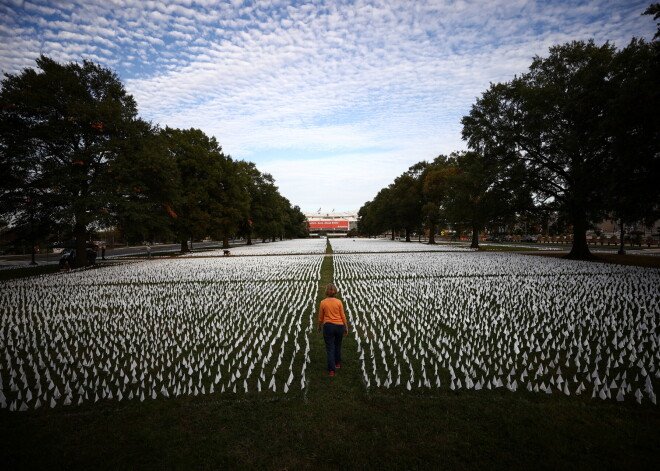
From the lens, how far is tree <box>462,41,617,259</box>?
1847 cm

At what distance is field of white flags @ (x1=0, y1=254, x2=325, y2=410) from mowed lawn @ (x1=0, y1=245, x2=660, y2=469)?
45cm

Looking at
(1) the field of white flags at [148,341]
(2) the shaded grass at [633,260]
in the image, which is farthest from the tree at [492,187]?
(1) the field of white flags at [148,341]

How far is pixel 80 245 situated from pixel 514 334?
26.3m

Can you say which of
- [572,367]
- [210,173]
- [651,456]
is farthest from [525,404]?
[210,173]

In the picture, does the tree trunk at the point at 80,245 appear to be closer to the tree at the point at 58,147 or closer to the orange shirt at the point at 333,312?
the tree at the point at 58,147

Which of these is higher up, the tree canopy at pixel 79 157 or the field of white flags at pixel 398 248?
the tree canopy at pixel 79 157

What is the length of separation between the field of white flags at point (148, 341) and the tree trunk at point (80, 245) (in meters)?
8.00

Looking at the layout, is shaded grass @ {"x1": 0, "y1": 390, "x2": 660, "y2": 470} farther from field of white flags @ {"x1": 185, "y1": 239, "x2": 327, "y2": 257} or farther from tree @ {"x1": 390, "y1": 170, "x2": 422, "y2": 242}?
tree @ {"x1": 390, "y1": 170, "x2": 422, "y2": 242}

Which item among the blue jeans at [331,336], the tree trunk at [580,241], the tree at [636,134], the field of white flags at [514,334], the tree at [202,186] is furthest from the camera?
the tree at [202,186]

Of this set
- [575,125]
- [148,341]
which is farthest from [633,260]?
[148,341]

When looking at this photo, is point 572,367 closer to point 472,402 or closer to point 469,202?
point 472,402

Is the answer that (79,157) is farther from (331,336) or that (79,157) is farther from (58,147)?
(331,336)

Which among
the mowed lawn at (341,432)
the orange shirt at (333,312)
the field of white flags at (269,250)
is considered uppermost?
the orange shirt at (333,312)

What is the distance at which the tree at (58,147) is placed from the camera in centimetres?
1852
